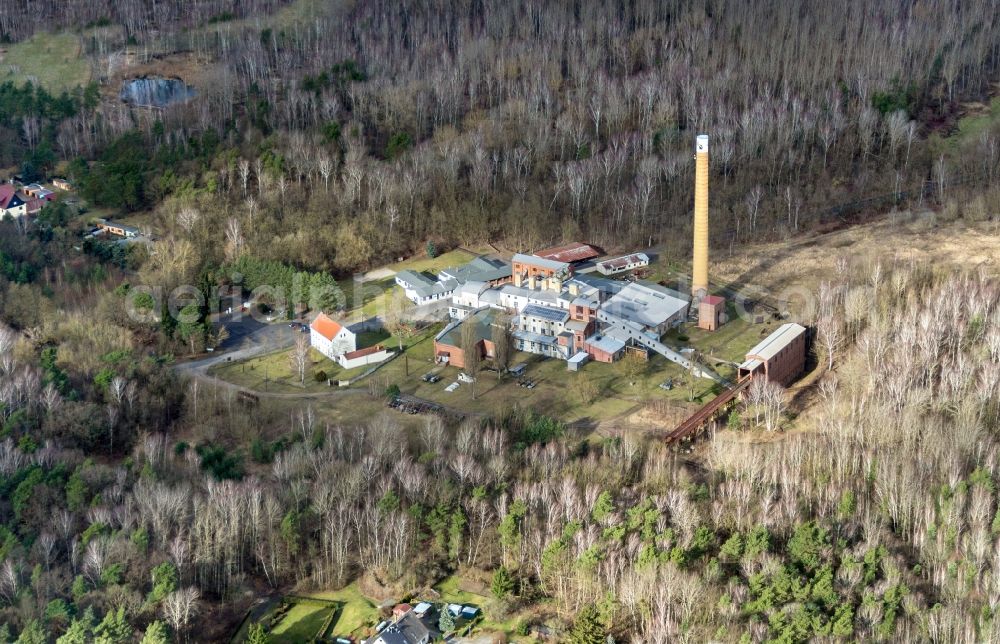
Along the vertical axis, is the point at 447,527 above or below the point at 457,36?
below

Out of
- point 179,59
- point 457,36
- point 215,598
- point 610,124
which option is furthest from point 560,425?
point 179,59

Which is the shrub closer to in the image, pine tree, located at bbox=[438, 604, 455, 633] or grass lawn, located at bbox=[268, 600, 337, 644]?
grass lawn, located at bbox=[268, 600, 337, 644]

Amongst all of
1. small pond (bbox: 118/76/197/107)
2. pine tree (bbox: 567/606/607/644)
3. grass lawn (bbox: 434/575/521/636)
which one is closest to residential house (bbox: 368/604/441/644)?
grass lawn (bbox: 434/575/521/636)

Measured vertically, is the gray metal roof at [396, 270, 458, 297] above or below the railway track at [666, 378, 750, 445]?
above

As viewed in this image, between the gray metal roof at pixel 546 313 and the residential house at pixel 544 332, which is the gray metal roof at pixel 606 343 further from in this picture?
the gray metal roof at pixel 546 313

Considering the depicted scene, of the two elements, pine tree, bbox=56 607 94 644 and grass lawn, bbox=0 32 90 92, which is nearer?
A: pine tree, bbox=56 607 94 644

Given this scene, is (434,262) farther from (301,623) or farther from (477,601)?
(301,623)


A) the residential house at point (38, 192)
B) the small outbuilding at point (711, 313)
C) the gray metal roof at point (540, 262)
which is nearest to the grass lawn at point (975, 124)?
the small outbuilding at point (711, 313)

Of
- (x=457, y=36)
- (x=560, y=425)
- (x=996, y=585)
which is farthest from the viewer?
(x=457, y=36)

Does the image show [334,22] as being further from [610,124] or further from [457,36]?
[610,124]
